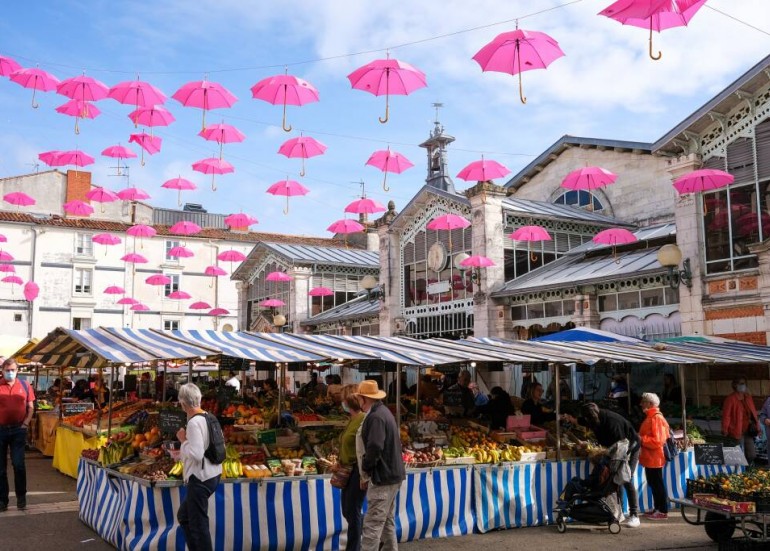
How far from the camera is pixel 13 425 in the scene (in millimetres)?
10016

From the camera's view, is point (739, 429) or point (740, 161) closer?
point (739, 429)

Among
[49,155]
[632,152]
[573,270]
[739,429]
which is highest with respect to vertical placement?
[632,152]

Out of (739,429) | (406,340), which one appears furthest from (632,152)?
(406,340)

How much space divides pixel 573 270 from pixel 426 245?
654 centimetres

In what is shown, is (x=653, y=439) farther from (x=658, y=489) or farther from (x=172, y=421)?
(x=172, y=421)

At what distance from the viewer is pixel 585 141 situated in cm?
2781

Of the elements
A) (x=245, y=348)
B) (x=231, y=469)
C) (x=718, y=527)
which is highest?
(x=245, y=348)

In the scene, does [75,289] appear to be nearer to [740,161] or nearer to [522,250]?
[522,250]

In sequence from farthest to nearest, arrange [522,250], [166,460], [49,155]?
[522,250] → [49,155] → [166,460]

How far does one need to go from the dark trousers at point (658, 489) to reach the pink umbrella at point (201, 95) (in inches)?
419

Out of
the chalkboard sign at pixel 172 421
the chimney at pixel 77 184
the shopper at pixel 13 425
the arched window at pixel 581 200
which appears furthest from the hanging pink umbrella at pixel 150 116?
the chimney at pixel 77 184

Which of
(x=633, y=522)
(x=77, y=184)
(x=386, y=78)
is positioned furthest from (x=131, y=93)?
(x=77, y=184)

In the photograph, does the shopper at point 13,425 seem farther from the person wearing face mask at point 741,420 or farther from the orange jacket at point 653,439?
the person wearing face mask at point 741,420

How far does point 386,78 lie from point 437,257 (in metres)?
13.8
